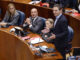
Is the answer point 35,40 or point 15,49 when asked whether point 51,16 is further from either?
point 15,49

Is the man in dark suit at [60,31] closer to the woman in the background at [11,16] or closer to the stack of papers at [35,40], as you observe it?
the stack of papers at [35,40]

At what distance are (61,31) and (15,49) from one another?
0.82 m

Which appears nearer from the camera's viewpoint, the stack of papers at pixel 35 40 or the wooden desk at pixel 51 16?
the stack of papers at pixel 35 40

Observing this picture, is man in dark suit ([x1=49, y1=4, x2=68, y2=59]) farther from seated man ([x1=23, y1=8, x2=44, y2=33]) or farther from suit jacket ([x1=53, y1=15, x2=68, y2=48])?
seated man ([x1=23, y1=8, x2=44, y2=33])

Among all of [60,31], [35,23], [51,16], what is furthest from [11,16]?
[60,31]

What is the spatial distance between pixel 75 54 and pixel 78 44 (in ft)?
5.81

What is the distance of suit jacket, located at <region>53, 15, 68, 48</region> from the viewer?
306 cm

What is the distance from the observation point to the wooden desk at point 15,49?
9.24ft

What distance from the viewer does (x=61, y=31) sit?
3.12 metres

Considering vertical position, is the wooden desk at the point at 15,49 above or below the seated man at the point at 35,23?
below

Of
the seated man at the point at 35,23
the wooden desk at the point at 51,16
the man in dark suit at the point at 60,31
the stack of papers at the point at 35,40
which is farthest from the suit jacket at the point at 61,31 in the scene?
the wooden desk at the point at 51,16

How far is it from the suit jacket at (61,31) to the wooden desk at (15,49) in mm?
121

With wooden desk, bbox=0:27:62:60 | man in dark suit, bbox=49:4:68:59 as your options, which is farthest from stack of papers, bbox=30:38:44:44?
man in dark suit, bbox=49:4:68:59

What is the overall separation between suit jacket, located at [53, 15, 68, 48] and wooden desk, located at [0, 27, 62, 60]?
0.12 m
